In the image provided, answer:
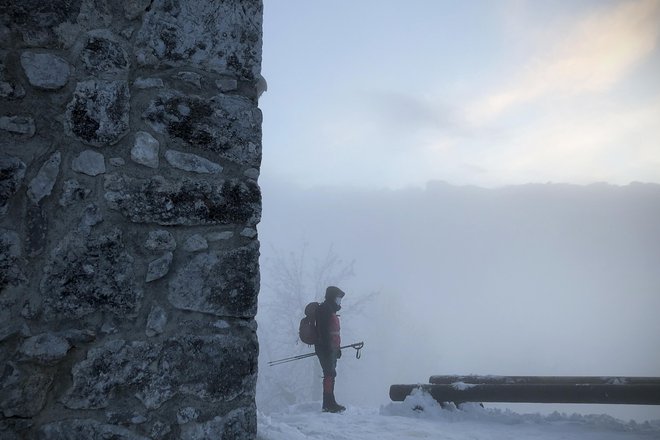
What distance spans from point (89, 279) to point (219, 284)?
1.68ft

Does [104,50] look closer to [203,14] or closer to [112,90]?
[112,90]

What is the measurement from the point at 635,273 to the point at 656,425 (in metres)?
102

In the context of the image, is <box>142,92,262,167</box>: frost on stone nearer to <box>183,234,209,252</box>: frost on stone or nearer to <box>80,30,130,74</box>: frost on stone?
<box>80,30,130,74</box>: frost on stone

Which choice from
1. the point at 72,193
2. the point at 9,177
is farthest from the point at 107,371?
the point at 9,177

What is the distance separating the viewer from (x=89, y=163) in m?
1.78

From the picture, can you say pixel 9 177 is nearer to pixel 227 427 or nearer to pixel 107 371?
pixel 107 371

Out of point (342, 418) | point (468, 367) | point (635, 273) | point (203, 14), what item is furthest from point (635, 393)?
point (635, 273)

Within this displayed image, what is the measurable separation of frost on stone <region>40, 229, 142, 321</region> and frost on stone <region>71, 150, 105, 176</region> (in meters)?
0.26

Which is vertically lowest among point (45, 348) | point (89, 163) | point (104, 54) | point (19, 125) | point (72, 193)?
point (45, 348)

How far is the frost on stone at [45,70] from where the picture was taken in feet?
5.70

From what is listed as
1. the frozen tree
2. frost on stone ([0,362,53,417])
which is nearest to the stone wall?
frost on stone ([0,362,53,417])

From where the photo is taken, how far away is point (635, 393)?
16.7 feet

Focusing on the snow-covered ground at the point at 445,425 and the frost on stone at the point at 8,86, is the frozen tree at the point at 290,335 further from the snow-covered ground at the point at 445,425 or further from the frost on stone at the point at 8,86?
the frost on stone at the point at 8,86

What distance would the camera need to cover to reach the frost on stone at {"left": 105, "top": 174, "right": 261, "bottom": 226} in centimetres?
181
